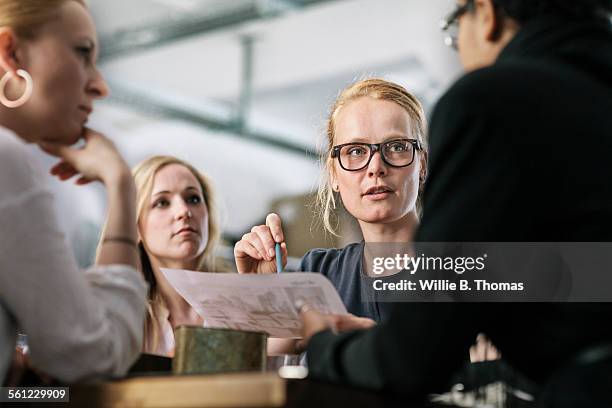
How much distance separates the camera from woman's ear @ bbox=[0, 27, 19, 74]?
1.13m

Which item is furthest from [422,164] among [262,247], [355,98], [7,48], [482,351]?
[7,48]

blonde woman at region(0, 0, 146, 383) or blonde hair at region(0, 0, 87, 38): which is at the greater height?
blonde hair at region(0, 0, 87, 38)

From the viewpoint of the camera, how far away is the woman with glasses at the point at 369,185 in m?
1.76

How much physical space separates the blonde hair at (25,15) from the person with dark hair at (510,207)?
0.56 m

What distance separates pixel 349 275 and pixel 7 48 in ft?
3.04

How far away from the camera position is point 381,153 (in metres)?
1.82

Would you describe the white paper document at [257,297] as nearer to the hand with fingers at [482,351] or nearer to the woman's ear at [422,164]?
the hand with fingers at [482,351]

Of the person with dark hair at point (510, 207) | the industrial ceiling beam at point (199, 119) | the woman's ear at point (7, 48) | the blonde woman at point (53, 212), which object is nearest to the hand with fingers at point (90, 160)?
the blonde woman at point (53, 212)

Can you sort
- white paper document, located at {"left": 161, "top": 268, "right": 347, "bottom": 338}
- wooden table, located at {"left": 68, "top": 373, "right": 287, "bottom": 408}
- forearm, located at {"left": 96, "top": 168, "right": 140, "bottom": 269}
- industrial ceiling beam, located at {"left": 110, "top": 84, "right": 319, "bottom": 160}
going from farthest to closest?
industrial ceiling beam, located at {"left": 110, "top": 84, "right": 319, "bottom": 160}
white paper document, located at {"left": 161, "top": 268, "right": 347, "bottom": 338}
forearm, located at {"left": 96, "top": 168, "right": 140, "bottom": 269}
wooden table, located at {"left": 68, "top": 373, "right": 287, "bottom": 408}

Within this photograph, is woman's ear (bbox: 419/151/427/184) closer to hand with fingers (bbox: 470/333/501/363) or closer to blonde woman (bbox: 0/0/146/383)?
hand with fingers (bbox: 470/333/501/363)

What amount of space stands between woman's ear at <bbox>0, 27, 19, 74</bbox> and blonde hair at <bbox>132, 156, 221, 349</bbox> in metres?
1.19

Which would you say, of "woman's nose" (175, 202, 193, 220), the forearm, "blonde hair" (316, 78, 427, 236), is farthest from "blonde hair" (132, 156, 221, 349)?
the forearm

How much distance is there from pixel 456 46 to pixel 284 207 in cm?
491

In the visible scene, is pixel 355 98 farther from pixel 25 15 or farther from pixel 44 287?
pixel 44 287
